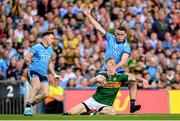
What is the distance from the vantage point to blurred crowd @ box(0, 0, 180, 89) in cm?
2530

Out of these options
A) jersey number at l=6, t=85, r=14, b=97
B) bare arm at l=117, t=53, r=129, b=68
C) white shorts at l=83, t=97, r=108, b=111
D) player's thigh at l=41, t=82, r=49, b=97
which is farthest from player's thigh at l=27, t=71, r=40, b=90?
jersey number at l=6, t=85, r=14, b=97

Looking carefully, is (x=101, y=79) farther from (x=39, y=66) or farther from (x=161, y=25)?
(x=161, y=25)

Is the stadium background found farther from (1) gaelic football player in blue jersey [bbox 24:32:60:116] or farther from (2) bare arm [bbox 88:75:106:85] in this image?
(2) bare arm [bbox 88:75:106:85]

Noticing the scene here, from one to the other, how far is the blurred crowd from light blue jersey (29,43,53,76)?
13.3 ft

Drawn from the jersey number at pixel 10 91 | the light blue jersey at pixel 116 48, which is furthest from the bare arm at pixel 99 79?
the jersey number at pixel 10 91

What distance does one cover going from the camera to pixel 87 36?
2717 cm

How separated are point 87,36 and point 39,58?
24.7 ft

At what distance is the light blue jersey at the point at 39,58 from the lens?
19.7m

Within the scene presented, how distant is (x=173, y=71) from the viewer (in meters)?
25.9

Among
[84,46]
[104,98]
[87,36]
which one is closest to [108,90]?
[104,98]

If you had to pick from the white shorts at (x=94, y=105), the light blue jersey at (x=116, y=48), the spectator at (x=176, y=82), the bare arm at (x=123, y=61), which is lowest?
the white shorts at (x=94, y=105)

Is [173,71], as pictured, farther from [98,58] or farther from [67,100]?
[67,100]

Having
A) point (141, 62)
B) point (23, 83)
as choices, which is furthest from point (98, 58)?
point (23, 83)

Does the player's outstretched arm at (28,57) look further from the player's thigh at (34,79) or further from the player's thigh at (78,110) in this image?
the player's thigh at (78,110)
